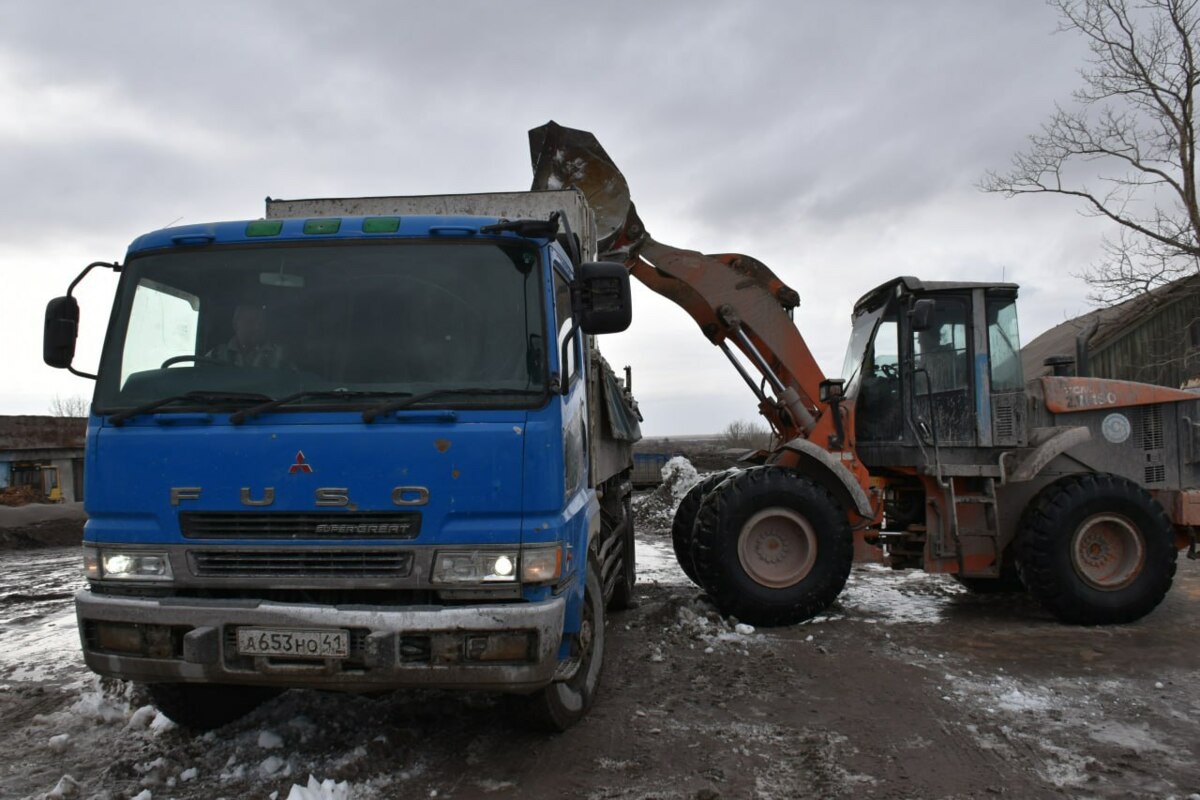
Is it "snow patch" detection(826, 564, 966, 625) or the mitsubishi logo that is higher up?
the mitsubishi logo

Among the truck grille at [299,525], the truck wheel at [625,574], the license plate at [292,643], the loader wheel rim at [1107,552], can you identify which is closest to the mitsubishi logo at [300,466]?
→ the truck grille at [299,525]

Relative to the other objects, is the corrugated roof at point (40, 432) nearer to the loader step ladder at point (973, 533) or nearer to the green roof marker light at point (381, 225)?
the green roof marker light at point (381, 225)

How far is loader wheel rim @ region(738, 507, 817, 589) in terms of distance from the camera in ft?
23.6

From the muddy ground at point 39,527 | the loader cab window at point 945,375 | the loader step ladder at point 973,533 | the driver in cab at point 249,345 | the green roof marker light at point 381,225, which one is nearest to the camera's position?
the driver in cab at point 249,345

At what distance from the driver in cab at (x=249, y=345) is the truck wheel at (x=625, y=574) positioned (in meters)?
4.06

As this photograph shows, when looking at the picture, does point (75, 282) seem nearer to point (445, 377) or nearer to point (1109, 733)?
point (445, 377)

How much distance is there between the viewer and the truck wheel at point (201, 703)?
4.51m

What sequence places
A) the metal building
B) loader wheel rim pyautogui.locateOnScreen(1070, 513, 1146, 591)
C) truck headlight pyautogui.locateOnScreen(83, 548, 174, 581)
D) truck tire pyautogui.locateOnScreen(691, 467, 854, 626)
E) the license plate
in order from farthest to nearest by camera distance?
the metal building
loader wheel rim pyautogui.locateOnScreen(1070, 513, 1146, 591)
truck tire pyautogui.locateOnScreen(691, 467, 854, 626)
truck headlight pyautogui.locateOnScreen(83, 548, 174, 581)
the license plate

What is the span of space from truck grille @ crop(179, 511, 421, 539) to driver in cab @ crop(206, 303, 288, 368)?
70 cm

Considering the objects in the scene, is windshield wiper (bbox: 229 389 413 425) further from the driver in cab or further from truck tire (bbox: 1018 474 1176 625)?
truck tire (bbox: 1018 474 1176 625)

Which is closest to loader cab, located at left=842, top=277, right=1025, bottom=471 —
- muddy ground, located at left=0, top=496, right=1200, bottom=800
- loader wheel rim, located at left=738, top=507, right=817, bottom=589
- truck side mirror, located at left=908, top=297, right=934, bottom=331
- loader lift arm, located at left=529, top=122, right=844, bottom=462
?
truck side mirror, located at left=908, top=297, right=934, bottom=331

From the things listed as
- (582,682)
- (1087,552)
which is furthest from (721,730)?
(1087,552)

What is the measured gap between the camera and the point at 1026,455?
7.55 metres

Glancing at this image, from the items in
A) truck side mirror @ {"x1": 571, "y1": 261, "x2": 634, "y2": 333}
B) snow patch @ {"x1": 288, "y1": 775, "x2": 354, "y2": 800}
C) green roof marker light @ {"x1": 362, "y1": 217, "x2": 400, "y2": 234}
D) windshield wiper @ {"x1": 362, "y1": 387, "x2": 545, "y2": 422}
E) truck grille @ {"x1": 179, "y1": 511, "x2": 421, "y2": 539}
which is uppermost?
green roof marker light @ {"x1": 362, "y1": 217, "x2": 400, "y2": 234}
